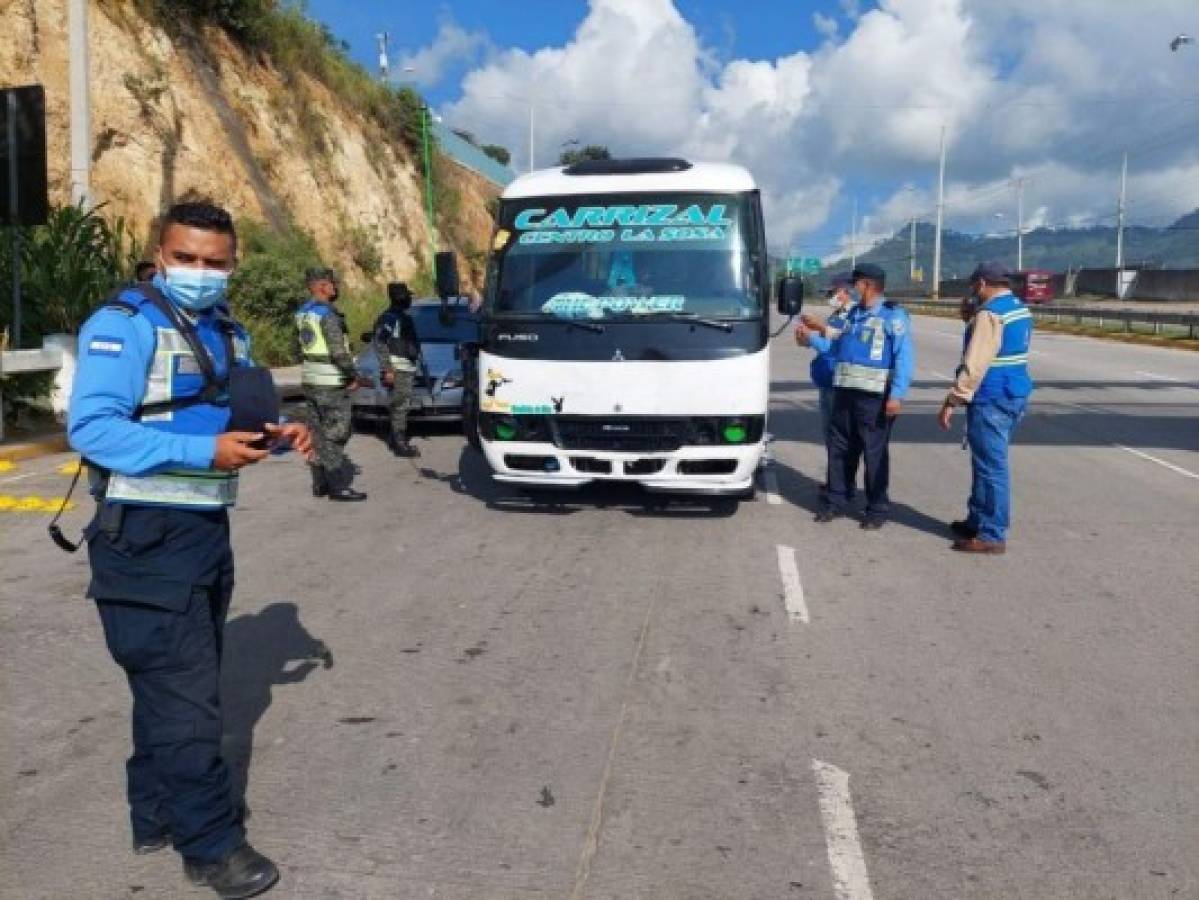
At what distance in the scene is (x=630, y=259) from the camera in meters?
7.71

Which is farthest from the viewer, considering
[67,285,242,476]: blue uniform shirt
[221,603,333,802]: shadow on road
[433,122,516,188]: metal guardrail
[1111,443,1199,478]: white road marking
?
[433,122,516,188]: metal guardrail

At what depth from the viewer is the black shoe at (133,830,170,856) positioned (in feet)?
A: 10.3

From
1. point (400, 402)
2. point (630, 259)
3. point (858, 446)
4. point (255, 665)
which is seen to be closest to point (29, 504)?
point (400, 402)

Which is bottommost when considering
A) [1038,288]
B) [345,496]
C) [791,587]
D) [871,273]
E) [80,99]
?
[791,587]

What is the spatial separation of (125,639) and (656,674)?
2400 millimetres

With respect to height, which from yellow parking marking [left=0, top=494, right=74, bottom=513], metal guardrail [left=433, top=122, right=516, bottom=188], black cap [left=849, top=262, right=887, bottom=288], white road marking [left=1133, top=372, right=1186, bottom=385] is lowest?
yellow parking marking [left=0, top=494, right=74, bottom=513]

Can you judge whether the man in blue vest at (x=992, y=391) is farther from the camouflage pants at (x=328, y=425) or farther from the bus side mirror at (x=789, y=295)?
the camouflage pants at (x=328, y=425)

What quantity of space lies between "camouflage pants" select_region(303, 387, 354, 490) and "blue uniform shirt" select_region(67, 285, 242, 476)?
576cm

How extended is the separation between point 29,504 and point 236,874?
6.33m

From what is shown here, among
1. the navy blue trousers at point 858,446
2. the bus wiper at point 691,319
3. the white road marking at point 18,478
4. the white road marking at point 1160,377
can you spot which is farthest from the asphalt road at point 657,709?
the white road marking at point 1160,377

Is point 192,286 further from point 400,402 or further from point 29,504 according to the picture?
point 400,402

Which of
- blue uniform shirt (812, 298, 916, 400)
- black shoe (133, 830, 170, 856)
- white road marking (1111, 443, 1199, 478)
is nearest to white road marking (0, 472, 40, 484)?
black shoe (133, 830, 170, 856)

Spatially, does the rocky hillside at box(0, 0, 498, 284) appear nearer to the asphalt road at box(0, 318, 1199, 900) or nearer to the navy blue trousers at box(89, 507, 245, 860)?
the asphalt road at box(0, 318, 1199, 900)

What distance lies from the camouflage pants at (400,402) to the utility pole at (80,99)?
506cm
